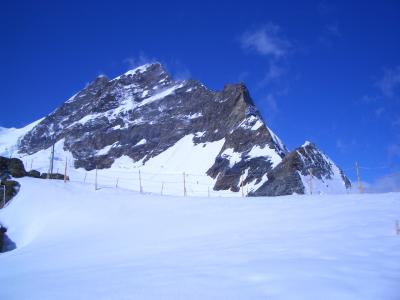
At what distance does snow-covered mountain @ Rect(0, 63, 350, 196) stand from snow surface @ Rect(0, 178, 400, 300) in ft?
103

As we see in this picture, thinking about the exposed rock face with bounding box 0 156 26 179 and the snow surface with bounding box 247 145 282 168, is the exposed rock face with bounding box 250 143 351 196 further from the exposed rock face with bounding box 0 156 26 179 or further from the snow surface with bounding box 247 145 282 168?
the exposed rock face with bounding box 0 156 26 179

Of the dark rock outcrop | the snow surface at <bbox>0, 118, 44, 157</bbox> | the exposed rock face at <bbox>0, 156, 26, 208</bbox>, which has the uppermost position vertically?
the snow surface at <bbox>0, 118, 44, 157</bbox>

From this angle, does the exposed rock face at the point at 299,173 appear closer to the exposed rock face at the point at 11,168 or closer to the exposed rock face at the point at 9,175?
the exposed rock face at the point at 11,168

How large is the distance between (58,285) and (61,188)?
844 inches

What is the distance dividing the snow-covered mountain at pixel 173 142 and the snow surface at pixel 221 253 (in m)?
31.3

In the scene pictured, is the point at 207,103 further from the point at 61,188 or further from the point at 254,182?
the point at 61,188

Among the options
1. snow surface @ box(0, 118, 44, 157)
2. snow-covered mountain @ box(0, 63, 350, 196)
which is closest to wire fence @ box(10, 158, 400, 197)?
snow-covered mountain @ box(0, 63, 350, 196)

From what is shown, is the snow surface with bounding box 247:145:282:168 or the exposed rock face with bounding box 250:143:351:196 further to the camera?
the snow surface with bounding box 247:145:282:168

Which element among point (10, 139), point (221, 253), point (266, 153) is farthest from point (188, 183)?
point (10, 139)

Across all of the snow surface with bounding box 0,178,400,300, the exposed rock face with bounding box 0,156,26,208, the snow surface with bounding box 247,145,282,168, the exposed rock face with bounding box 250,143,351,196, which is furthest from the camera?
the snow surface with bounding box 247,145,282,168

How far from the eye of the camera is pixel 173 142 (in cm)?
10494

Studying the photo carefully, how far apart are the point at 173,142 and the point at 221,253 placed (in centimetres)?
9745

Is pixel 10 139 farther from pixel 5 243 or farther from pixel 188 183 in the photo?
pixel 5 243

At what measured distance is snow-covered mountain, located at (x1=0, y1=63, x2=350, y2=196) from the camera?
183ft
